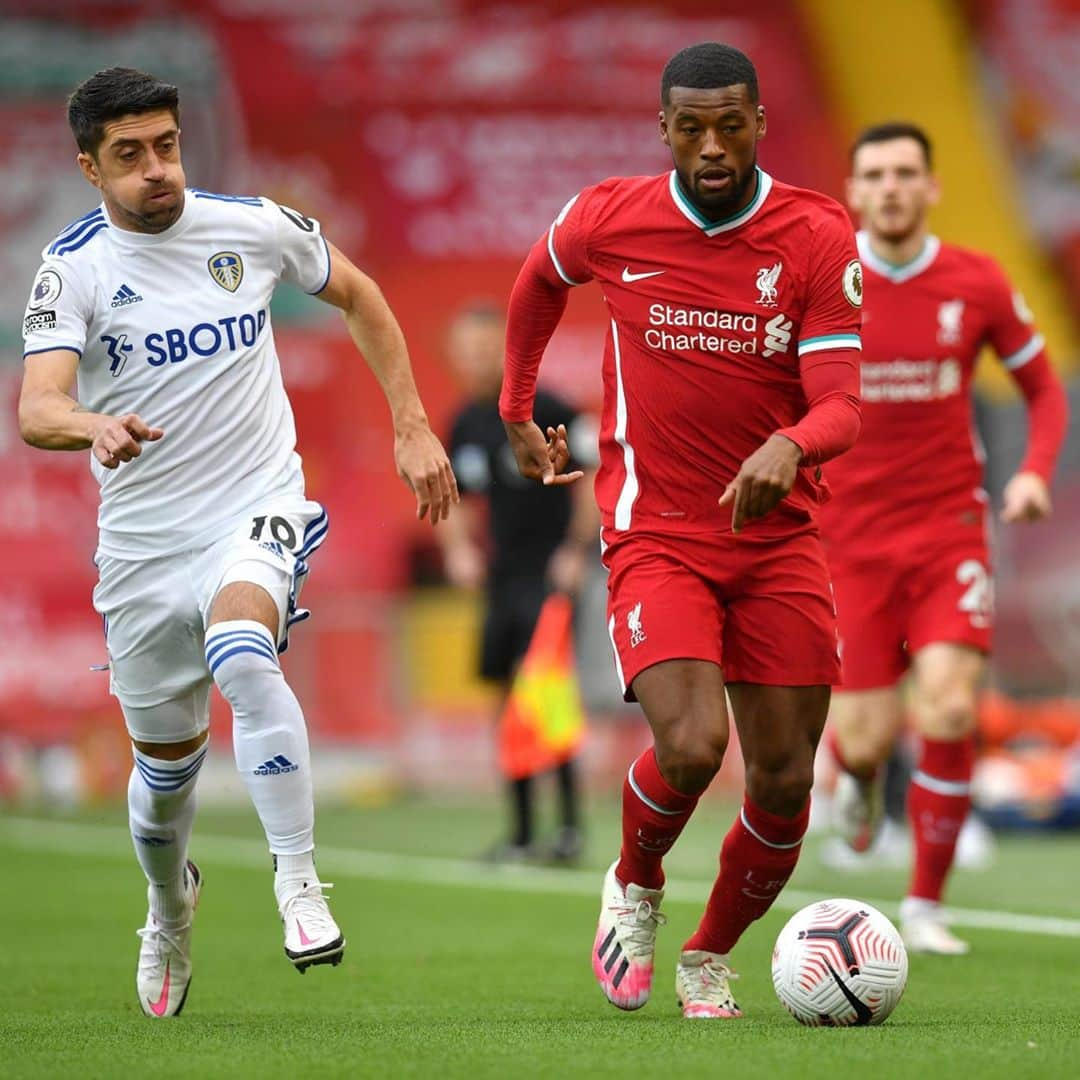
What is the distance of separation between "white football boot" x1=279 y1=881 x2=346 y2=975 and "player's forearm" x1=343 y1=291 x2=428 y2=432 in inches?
53.2

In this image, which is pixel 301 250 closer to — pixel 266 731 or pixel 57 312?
pixel 57 312

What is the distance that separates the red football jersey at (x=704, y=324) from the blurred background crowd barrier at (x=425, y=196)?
10.9 meters

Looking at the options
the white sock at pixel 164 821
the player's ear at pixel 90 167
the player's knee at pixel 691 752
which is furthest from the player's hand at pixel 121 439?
the player's knee at pixel 691 752

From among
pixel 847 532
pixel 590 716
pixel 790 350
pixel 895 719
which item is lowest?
pixel 590 716

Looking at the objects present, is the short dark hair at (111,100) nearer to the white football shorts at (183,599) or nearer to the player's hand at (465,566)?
the white football shorts at (183,599)

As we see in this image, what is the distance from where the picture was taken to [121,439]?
5.48 m

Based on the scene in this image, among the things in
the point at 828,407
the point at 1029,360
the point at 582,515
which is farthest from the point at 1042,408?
the point at 582,515

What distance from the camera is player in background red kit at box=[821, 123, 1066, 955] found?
8.25 m

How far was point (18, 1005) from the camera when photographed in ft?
21.9

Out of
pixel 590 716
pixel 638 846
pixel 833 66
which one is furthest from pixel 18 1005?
pixel 833 66

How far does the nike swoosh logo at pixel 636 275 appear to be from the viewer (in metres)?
6.25

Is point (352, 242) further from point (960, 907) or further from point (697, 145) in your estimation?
point (697, 145)

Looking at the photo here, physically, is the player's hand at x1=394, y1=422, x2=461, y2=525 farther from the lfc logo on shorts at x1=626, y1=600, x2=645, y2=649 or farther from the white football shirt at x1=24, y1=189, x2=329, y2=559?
the lfc logo on shorts at x1=626, y1=600, x2=645, y2=649

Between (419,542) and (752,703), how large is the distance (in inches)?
538
